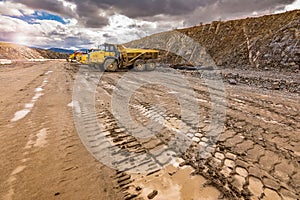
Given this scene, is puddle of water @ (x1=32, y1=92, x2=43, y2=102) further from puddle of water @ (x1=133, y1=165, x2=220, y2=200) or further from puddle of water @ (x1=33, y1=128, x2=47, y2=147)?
puddle of water @ (x1=133, y1=165, x2=220, y2=200)

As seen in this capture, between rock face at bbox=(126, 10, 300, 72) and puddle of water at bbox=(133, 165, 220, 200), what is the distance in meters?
15.3

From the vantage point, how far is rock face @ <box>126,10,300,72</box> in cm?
1633

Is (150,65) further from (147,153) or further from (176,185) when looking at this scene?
(176,185)

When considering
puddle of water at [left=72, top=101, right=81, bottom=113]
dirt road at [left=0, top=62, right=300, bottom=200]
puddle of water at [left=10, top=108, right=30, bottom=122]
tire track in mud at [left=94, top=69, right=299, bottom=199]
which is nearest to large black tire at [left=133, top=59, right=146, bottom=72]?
puddle of water at [left=72, top=101, right=81, bottom=113]

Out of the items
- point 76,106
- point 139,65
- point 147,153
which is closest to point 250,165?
point 147,153

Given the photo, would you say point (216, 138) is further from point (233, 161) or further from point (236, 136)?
point (233, 161)

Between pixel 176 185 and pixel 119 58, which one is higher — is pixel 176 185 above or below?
below

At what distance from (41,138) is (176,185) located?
2.49 m

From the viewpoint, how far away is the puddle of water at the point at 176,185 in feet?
7.19

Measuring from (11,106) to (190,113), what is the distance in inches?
187

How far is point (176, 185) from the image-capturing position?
236 cm

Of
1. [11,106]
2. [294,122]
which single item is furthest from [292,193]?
[11,106]

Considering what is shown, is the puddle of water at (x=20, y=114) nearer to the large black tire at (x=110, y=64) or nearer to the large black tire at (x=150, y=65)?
the large black tire at (x=110, y=64)

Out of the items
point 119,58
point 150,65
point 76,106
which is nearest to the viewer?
point 76,106
